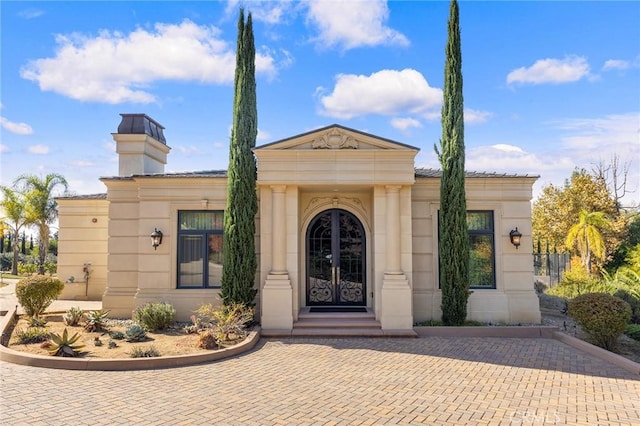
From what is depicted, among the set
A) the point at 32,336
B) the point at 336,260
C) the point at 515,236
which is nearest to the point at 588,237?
the point at 515,236

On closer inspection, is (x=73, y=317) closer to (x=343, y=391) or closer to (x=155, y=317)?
(x=155, y=317)

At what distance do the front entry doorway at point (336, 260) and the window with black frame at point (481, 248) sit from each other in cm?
307

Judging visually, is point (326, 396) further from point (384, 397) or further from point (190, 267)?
point (190, 267)

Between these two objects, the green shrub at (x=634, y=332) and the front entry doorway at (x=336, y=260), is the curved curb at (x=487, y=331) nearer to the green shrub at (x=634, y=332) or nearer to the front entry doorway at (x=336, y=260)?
the green shrub at (x=634, y=332)

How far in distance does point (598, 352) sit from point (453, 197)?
14.8 feet

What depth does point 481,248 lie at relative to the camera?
36.7 feet

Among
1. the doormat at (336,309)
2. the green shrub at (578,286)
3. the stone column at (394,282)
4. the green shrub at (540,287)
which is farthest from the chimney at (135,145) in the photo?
the green shrub at (540,287)

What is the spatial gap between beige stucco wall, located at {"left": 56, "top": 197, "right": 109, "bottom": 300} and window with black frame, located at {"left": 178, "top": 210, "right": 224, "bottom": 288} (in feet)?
16.4

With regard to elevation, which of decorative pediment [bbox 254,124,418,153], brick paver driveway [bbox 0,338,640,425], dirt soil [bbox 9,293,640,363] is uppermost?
decorative pediment [bbox 254,124,418,153]

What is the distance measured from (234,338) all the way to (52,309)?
7279mm

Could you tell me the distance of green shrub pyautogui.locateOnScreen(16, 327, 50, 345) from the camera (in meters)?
8.13

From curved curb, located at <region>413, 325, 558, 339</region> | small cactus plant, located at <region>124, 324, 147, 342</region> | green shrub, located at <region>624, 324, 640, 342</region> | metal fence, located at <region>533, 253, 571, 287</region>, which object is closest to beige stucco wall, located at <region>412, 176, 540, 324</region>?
curved curb, located at <region>413, 325, 558, 339</region>

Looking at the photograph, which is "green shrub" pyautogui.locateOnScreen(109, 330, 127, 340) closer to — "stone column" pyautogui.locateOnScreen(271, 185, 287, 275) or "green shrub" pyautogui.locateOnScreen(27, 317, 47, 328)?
"green shrub" pyautogui.locateOnScreen(27, 317, 47, 328)

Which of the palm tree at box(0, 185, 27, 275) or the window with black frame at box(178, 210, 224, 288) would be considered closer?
the window with black frame at box(178, 210, 224, 288)
